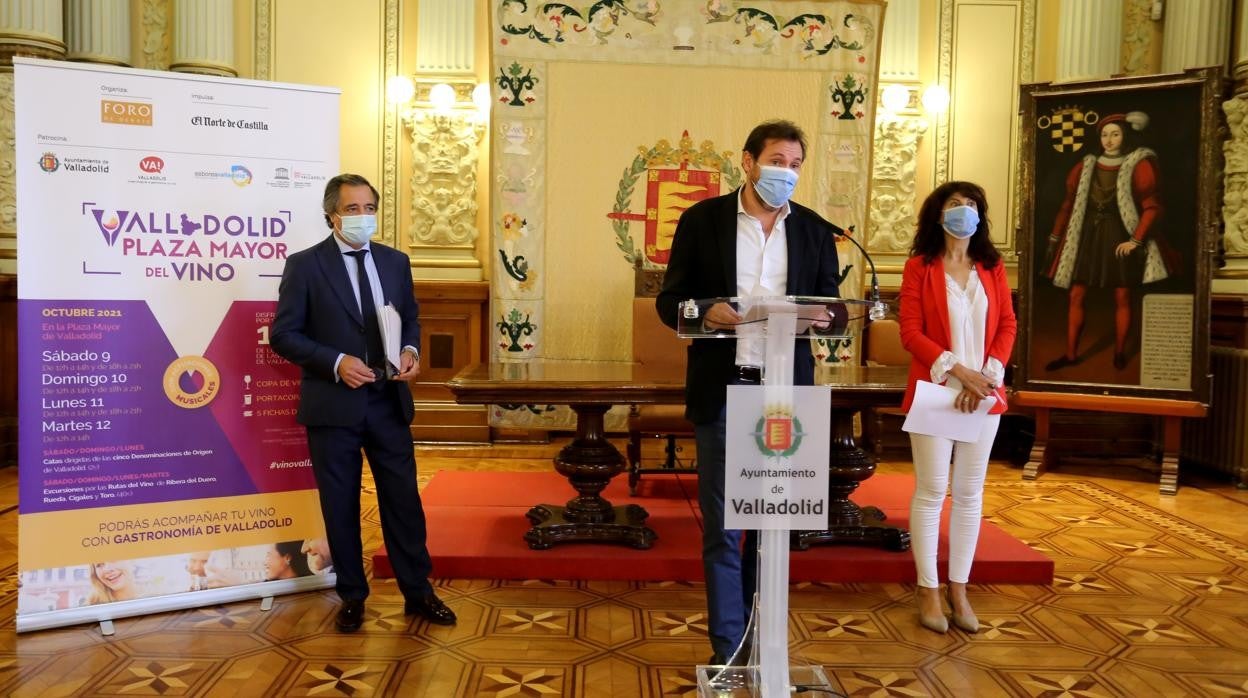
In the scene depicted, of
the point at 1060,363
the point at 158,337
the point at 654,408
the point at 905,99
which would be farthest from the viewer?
the point at 905,99

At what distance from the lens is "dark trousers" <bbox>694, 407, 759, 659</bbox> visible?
91.4 inches

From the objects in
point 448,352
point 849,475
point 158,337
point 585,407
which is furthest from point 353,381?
point 448,352

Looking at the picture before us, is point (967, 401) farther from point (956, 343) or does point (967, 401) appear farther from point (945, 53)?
point (945, 53)

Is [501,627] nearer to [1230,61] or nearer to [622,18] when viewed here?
[622,18]

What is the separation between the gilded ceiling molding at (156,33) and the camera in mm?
6195

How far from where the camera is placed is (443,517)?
13.3 ft

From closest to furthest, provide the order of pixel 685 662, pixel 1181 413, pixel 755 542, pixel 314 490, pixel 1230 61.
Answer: pixel 755 542 < pixel 685 662 < pixel 314 490 < pixel 1181 413 < pixel 1230 61

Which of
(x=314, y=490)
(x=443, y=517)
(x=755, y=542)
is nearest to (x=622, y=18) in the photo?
(x=443, y=517)

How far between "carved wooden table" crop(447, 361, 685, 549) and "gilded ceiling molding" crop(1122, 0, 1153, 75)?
4457 millimetres

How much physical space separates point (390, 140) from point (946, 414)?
4720 millimetres

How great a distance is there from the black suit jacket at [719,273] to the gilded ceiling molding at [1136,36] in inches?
200

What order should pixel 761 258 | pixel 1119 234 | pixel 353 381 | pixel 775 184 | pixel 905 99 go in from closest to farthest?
pixel 775 184, pixel 761 258, pixel 353 381, pixel 1119 234, pixel 905 99

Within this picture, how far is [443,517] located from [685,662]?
1.64 meters

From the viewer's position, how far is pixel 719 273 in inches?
92.0
